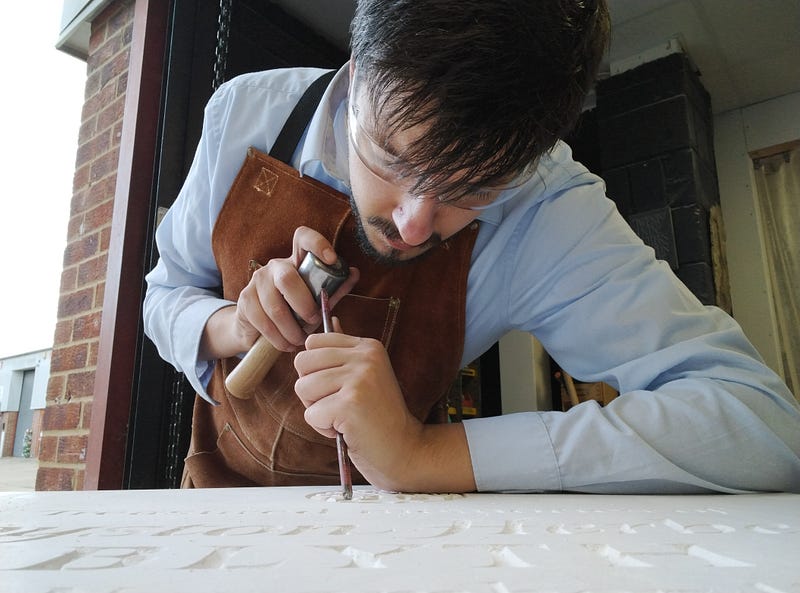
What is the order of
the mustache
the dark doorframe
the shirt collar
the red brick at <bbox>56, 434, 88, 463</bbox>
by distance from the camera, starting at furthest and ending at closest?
the red brick at <bbox>56, 434, 88, 463</bbox>
the dark doorframe
the shirt collar
the mustache

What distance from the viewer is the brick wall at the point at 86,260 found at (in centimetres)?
205

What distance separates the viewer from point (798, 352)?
116 inches

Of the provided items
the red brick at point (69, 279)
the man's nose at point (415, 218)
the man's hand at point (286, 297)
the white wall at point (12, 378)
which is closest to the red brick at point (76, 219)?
the red brick at point (69, 279)

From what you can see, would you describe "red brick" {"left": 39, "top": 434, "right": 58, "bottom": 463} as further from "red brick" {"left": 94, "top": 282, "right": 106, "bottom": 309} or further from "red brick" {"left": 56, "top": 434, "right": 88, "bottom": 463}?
"red brick" {"left": 94, "top": 282, "right": 106, "bottom": 309}

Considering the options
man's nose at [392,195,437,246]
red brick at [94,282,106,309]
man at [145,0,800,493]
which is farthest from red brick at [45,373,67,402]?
man's nose at [392,195,437,246]

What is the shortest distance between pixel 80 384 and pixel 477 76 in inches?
77.6

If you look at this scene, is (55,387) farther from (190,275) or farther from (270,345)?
(270,345)

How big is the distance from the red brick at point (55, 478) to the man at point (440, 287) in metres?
1.06

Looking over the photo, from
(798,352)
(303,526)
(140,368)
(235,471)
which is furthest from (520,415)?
(798,352)

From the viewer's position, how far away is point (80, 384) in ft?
6.75

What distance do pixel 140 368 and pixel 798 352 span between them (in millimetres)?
3192

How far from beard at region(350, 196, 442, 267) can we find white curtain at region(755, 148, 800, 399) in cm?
281

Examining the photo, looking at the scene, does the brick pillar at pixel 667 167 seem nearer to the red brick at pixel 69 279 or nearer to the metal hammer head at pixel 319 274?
the metal hammer head at pixel 319 274

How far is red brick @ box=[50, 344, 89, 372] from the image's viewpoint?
208cm
